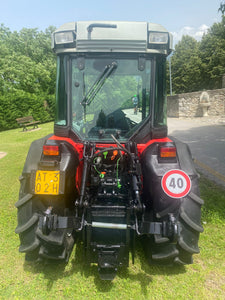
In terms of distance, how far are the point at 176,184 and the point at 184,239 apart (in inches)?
25.1

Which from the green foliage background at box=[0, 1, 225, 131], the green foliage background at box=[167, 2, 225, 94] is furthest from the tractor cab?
the green foliage background at box=[167, 2, 225, 94]

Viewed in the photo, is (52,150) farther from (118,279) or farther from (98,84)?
(118,279)

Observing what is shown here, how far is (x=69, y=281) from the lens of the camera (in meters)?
2.24

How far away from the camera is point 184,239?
6.91 ft

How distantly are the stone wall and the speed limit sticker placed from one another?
21.2 meters

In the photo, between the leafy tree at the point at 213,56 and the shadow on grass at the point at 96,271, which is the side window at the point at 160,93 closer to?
the shadow on grass at the point at 96,271

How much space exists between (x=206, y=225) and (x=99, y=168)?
6.46ft

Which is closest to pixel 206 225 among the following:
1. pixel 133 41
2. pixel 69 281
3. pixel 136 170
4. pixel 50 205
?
pixel 136 170

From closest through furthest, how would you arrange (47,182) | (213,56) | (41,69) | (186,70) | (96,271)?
(47,182), (96,271), (41,69), (213,56), (186,70)

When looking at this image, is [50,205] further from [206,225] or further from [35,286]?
[206,225]

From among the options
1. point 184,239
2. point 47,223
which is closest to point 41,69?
point 47,223

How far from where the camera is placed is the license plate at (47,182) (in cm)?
204

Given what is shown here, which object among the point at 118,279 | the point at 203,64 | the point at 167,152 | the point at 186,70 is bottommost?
the point at 118,279

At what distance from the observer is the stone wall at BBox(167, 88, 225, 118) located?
20.4m
